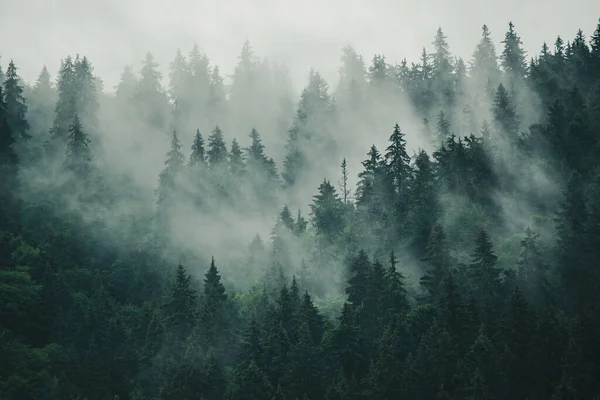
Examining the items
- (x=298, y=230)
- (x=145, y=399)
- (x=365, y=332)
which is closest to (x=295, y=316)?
(x=365, y=332)

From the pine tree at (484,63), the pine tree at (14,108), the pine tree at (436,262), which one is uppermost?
the pine tree at (484,63)

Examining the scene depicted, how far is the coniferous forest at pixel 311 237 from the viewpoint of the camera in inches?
2581

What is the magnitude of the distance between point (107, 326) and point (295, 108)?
8116 centimetres

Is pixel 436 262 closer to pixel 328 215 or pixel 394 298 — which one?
pixel 394 298

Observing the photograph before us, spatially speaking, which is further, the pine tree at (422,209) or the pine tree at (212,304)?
the pine tree at (422,209)

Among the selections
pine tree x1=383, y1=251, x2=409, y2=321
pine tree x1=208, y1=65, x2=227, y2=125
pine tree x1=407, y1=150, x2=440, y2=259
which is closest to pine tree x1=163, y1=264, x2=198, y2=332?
pine tree x1=383, y1=251, x2=409, y2=321

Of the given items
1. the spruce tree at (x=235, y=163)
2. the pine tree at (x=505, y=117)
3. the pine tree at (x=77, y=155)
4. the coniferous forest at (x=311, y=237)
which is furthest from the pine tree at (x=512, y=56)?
the pine tree at (x=77, y=155)

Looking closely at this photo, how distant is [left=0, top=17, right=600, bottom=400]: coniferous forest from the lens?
65.6m

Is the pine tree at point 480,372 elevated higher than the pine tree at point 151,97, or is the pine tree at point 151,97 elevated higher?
the pine tree at point 151,97

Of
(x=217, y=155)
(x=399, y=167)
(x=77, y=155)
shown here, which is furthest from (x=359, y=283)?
(x=77, y=155)

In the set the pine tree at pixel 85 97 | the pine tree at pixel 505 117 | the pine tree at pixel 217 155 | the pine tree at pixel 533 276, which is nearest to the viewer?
the pine tree at pixel 533 276

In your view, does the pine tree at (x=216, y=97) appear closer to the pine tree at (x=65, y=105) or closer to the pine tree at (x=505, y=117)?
the pine tree at (x=65, y=105)

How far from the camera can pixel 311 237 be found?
102 metres

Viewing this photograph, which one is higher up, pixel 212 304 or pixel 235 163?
pixel 235 163
